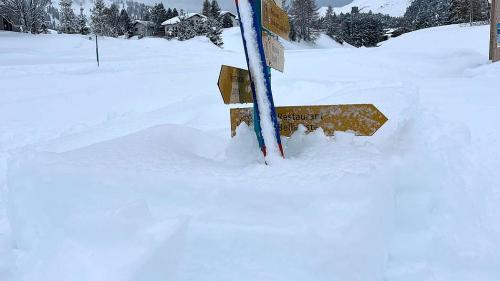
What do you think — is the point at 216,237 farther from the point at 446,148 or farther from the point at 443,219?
the point at 446,148

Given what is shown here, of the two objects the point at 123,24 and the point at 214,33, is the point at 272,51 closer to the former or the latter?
the point at 214,33

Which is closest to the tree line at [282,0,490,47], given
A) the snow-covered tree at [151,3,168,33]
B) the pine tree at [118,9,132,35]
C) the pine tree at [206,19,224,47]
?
the pine tree at [206,19,224,47]

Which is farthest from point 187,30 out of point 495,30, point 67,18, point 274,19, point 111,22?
point 274,19

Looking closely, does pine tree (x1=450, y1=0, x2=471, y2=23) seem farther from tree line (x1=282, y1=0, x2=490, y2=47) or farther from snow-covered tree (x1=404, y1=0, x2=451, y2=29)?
tree line (x1=282, y1=0, x2=490, y2=47)

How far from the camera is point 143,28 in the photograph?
71500 millimetres

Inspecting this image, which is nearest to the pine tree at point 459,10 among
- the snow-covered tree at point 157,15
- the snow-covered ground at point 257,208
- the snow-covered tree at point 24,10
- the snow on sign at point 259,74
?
the snow-covered tree at point 24,10

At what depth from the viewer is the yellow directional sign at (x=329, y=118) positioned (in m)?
3.33

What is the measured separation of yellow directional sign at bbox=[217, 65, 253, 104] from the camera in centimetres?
312

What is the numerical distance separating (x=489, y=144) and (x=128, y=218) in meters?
3.63

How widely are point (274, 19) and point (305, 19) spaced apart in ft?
204

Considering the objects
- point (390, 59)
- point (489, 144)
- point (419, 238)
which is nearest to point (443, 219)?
point (419, 238)

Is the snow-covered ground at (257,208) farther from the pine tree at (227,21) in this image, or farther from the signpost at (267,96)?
the pine tree at (227,21)

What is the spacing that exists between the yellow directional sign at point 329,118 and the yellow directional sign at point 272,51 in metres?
0.37

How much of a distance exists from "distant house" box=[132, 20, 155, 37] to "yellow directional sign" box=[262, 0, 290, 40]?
69.0m
